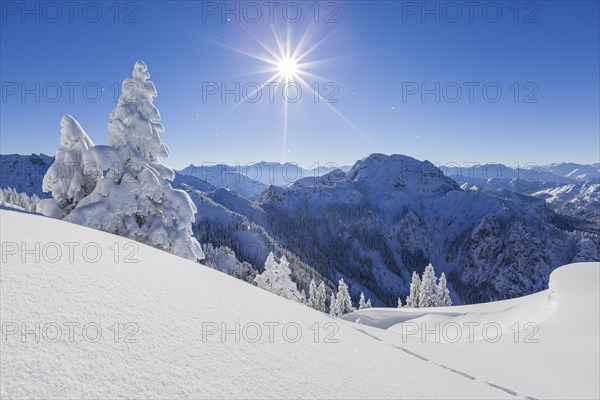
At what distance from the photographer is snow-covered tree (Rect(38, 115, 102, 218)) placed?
12680mm

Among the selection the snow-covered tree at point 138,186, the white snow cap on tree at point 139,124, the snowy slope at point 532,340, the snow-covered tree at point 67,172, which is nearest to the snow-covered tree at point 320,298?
the snowy slope at point 532,340

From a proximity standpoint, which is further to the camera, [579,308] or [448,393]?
[579,308]

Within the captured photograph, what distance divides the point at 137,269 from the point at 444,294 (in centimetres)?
4362

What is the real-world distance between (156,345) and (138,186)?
459 inches

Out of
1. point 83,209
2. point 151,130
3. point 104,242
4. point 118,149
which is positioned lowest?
point 104,242

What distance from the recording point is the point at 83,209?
11844 mm

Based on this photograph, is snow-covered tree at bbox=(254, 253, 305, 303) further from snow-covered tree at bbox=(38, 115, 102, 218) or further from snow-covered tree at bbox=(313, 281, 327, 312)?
snow-covered tree at bbox=(38, 115, 102, 218)

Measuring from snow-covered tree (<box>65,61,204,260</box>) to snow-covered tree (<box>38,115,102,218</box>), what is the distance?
0.95 m

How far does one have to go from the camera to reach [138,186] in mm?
12906

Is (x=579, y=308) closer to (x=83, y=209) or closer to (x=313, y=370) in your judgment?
(x=313, y=370)

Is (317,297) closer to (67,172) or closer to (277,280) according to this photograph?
(277,280)

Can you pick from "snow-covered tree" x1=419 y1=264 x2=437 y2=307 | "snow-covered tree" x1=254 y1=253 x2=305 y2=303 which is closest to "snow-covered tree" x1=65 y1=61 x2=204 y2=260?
"snow-covered tree" x1=254 y1=253 x2=305 y2=303

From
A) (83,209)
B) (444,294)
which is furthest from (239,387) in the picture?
(444,294)

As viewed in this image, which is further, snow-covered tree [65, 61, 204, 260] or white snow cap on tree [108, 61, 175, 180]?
white snow cap on tree [108, 61, 175, 180]
